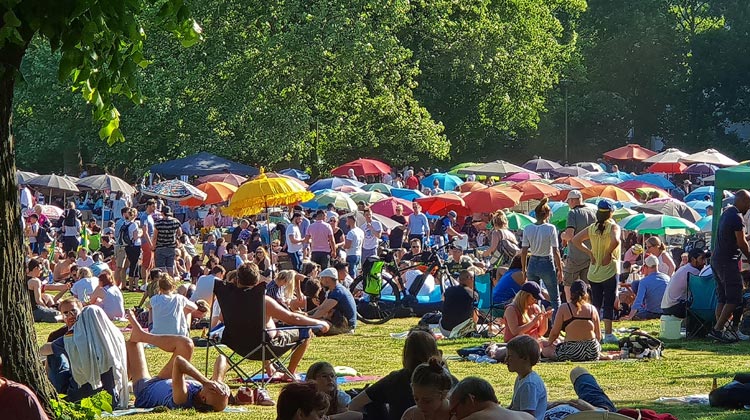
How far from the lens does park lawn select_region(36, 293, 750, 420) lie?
10.6 metres

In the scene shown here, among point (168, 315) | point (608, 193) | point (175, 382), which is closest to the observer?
point (175, 382)

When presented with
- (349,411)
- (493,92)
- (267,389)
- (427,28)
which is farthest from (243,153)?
(349,411)

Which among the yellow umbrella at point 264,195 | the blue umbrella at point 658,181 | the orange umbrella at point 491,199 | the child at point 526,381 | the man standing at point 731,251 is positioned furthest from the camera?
the blue umbrella at point 658,181

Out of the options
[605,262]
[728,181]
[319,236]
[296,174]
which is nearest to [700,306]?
[605,262]

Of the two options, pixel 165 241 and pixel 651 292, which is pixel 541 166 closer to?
pixel 165 241

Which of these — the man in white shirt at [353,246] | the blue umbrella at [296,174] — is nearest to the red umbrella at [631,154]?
the blue umbrella at [296,174]

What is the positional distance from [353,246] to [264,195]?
95.1 inches

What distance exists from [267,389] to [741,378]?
14.2 feet

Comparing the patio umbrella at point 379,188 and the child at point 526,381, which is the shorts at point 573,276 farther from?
the patio umbrella at point 379,188

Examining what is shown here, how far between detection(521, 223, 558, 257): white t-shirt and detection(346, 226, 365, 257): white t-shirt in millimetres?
8015

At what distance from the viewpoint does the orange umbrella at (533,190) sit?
30344 mm

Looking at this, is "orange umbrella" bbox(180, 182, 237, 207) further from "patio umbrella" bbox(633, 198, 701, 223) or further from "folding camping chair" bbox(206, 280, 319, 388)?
"folding camping chair" bbox(206, 280, 319, 388)

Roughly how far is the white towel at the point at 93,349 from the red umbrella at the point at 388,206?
19.5 metres

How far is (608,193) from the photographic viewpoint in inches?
1151
